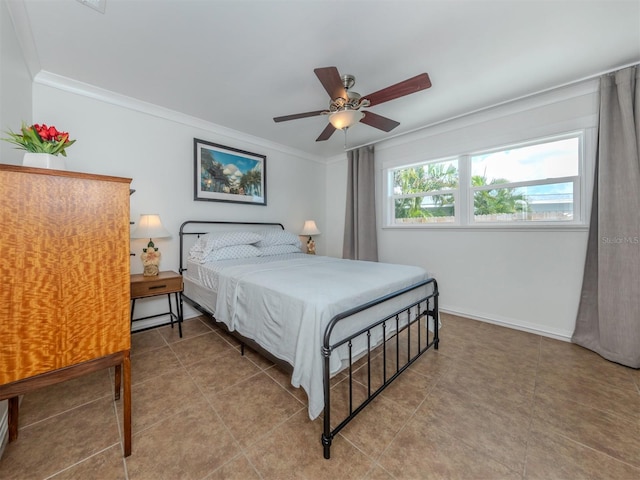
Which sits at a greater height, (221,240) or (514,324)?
(221,240)

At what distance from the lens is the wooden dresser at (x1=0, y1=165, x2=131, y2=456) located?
3.15 ft

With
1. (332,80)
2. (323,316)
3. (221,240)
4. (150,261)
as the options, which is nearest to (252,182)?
(221,240)

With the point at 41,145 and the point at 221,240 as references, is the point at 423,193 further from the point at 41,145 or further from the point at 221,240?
the point at 41,145

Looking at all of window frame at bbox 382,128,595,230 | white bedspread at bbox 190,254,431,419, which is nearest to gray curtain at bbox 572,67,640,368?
window frame at bbox 382,128,595,230

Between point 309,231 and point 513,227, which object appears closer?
point 513,227

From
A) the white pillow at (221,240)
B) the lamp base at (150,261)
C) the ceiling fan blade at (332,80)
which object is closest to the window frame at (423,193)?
the ceiling fan blade at (332,80)

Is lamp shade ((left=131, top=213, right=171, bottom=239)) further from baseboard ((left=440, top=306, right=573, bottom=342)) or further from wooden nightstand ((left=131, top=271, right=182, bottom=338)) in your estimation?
baseboard ((left=440, top=306, right=573, bottom=342))

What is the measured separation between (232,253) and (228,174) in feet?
4.24

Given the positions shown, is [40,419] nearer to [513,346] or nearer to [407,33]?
[407,33]

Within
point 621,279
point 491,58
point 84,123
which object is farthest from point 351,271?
point 84,123

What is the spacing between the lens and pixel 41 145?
4.26ft

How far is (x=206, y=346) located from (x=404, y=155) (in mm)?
3605

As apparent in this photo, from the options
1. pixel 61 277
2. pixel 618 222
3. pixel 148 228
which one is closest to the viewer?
pixel 61 277

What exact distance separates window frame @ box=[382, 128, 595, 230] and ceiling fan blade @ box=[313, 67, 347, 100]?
210 cm
